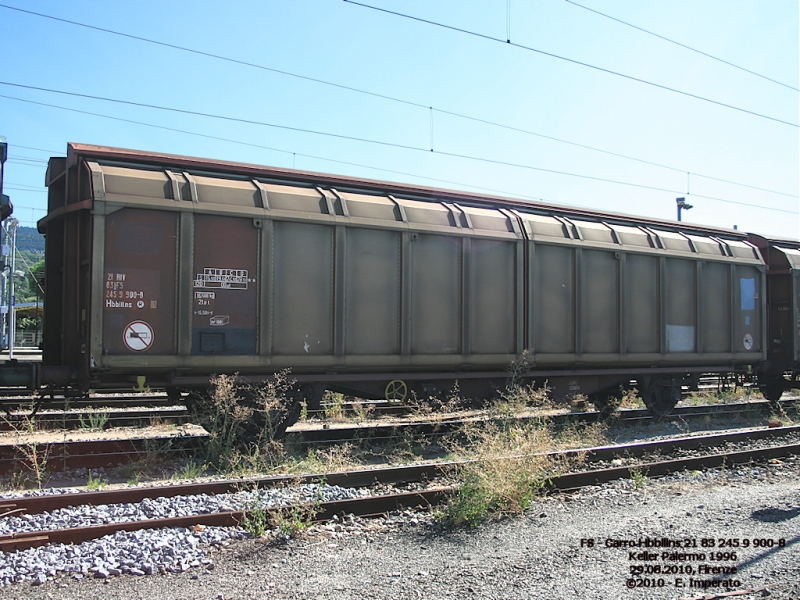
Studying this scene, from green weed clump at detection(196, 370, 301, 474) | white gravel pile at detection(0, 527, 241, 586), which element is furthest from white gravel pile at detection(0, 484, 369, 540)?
green weed clump at detection(196, 370, 301, 474)

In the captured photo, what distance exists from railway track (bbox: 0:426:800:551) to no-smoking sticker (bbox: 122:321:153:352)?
6.47ft

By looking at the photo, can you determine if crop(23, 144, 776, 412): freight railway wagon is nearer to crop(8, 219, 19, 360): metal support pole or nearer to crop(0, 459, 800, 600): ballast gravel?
crop(0, 459, 800, 600): ballast gravel

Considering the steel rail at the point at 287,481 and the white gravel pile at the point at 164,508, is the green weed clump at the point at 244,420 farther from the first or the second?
the white gravel pile at the point at 164,508

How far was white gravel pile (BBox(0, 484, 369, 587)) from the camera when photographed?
437 centimetres

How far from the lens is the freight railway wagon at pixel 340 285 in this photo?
24.4 ft

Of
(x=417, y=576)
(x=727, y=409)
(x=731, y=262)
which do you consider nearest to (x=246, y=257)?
(x=417, y=576)

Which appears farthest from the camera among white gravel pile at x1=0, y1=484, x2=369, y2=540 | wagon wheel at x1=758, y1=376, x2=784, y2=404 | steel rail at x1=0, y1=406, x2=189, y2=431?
wagon wheel at x1=758, y1=376, x2=784, y2=404

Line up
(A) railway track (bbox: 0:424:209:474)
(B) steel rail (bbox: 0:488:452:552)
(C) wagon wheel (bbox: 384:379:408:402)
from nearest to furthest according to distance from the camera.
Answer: (B) steel rail (bbox: 0:488:452:552)
(A) railway track (bbox: 0:424:209:474)
(C) wagon wheel (bbox: 384:379:408:402)

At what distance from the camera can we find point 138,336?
24.2 ft

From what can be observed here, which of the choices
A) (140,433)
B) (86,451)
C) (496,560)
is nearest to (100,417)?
(140,433)

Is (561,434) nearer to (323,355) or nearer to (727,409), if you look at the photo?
(323,355)

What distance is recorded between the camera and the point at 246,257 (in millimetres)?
7965

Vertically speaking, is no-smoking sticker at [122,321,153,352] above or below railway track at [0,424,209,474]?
above

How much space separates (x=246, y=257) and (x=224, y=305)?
67 centimetres
